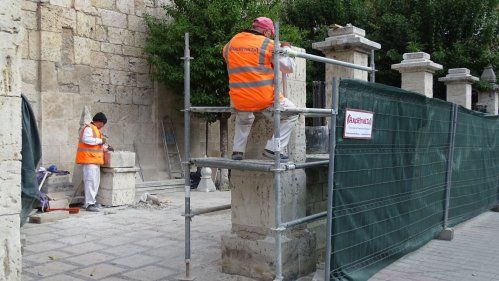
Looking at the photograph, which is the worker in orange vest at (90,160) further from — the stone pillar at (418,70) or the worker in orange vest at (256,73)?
the stone pillar at (418,70)

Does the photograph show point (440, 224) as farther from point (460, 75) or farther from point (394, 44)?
point (394, 44)

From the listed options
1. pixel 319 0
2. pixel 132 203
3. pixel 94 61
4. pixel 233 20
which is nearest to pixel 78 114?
pixel 94 61

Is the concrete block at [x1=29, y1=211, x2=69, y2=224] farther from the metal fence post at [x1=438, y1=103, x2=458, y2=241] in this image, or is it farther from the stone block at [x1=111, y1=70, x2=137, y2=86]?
the metal fence post at [x1=438, y1=103, x2=458, y2=241]

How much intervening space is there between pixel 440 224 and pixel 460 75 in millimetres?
5239

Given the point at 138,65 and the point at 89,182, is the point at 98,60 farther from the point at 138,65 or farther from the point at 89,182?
the point at 89,182

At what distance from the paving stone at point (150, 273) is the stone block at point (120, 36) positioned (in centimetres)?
707

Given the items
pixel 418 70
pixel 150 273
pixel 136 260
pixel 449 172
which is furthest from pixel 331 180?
pixel 418 70

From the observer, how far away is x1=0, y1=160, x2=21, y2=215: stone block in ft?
9.39

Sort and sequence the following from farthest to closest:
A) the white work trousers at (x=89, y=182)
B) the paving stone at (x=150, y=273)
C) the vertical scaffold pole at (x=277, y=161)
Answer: the white work trousers at (x=89, y=182) < the paving stone at (x=150, y=273) < the vertical scaffold pole at (x=277, y=161)

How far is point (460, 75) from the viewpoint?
10758 millimetres

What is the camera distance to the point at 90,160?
8539 mm

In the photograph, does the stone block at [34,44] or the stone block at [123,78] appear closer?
the stone block at [34,44]

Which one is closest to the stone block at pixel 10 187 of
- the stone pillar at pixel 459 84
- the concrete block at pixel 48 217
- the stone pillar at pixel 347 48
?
the stone pillar at pixel 347 48

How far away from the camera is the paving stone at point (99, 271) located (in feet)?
15.9
